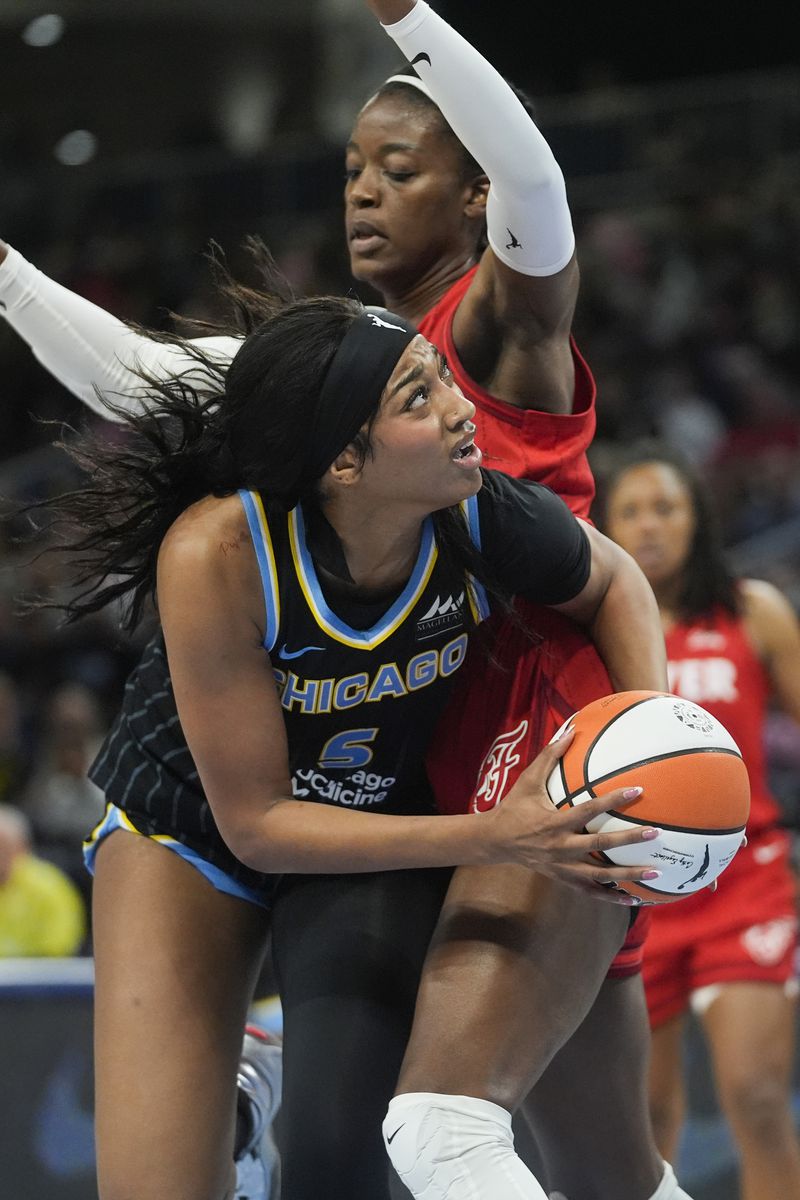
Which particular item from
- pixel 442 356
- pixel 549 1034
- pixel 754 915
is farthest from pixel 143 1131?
pixel 754 915

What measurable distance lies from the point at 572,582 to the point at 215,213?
8.99 m

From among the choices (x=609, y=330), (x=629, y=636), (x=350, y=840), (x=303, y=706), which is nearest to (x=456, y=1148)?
(x=350, y=840)

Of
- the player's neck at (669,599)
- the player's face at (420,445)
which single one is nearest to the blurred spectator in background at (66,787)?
the player's neck at (669,599)

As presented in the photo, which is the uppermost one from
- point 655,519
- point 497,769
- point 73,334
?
point 73,334

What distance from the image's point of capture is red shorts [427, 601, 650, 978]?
271 cm

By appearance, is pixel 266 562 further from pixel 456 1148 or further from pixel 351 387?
pixel 456 1148

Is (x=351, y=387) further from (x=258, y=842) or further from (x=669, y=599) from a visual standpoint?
(x=669, y=599)

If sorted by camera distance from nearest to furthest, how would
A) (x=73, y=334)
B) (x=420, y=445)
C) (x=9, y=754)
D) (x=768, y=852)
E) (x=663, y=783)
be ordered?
(x=663, y=783) < (x=420, y=445) < (x=73, y=334) < (x=768, y=852) < (x=9, y=754)

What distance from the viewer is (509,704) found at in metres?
2.75

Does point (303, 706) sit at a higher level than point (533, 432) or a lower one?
lower

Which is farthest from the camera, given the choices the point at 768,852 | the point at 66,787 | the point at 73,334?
the point at 66,787

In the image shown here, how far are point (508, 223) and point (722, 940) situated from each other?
7.56ft

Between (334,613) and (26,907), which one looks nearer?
(334,613)

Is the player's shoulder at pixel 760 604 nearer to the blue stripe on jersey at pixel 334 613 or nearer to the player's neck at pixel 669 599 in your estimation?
the player's neck at pixel 669 599
